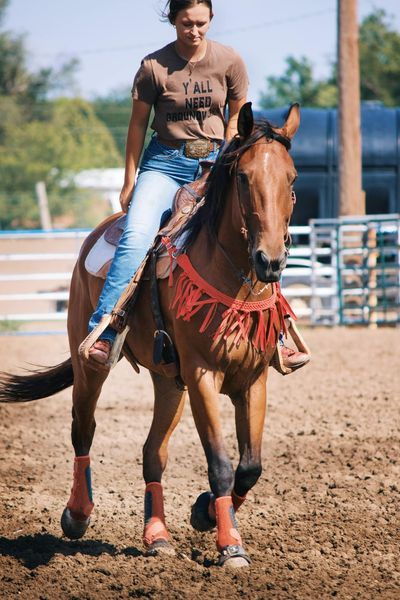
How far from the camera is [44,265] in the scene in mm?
29766

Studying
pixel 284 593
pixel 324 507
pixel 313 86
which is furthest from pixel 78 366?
pixel 313 86

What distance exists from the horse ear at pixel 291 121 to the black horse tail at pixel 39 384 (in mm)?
2538

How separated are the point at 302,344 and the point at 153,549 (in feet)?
4.59

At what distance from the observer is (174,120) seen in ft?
17.1

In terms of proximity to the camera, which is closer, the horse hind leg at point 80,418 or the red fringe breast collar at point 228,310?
the red fringe breast collar at point 228,310

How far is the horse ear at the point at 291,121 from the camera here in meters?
4.49

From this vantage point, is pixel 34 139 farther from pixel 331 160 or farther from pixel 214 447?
pixel 214 447

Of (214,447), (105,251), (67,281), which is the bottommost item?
(67,281)

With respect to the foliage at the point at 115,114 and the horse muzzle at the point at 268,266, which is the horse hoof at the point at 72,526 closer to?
the horse muzzle at the point at 268,266

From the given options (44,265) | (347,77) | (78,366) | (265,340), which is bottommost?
(44,265)

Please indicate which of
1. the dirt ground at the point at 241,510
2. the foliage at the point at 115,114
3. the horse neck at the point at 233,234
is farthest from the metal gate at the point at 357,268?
the foliage at the point at 115,114

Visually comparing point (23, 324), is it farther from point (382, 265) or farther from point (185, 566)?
point (185, 566)

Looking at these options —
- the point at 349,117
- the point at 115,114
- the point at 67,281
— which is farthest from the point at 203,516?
the point at 115,114

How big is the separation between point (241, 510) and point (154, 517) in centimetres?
86
